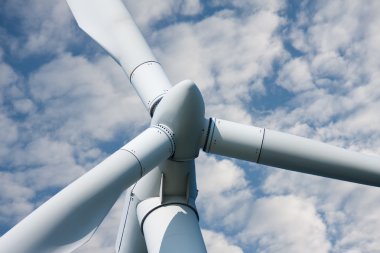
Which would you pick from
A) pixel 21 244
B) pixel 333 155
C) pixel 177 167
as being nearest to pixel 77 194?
pixel 21 244

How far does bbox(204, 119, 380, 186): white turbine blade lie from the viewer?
40.2 feet

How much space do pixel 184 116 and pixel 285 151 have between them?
265 cm

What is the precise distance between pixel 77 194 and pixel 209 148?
3.91m

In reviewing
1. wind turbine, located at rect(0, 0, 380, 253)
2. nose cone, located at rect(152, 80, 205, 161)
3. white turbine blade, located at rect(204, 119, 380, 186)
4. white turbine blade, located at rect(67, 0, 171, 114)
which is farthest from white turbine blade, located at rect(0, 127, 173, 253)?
white turbine blade, located at rect(67, 0, 171, 114)

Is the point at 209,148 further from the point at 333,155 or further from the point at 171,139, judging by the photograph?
the point at 333,155

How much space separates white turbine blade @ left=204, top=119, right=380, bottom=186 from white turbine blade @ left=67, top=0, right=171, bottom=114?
2.25 m

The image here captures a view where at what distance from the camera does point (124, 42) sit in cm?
1465

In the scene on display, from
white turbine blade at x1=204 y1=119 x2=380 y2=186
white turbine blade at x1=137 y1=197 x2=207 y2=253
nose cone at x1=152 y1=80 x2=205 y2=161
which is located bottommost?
white turbine blade at x1=137 y1=197 x2=207 y2=253

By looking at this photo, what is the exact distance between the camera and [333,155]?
12.4m

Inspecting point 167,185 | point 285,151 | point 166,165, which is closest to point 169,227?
point 167,185

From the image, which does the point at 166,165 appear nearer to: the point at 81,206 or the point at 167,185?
the point at 167,185

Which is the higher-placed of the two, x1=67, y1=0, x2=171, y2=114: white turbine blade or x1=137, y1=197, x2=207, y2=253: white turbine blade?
x1=67, y1=0, x2=171, y2=114: white turbine blade

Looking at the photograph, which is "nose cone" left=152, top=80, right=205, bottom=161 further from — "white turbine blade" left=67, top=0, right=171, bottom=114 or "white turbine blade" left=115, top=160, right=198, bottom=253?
"white turbine blade" left=67, top=0, right=171, bottom=114

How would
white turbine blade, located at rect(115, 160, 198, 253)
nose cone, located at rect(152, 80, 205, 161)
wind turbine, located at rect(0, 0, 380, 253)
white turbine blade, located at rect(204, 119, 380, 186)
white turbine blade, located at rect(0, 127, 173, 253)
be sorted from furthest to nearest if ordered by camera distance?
white turbine blade, located at rect(115, 160, 198, 253), white turbine blade, located at rect(204, 119, 380, 186), nose cone, located at rect(152, 80, 205, 161), wind turbine, located at rect(0, 0, 380, 253), white turbine blade, located at rect(0, 127, 173, 253)
